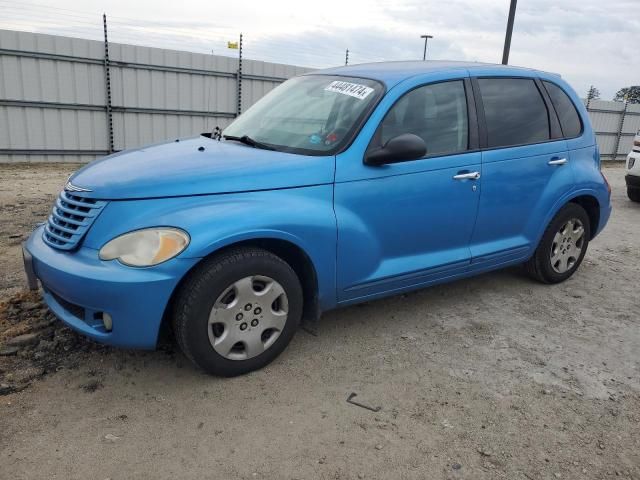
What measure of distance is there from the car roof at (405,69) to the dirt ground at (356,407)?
5.54 feet

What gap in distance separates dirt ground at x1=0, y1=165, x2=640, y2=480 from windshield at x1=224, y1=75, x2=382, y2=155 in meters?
1.29

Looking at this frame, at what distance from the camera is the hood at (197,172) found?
110 inches

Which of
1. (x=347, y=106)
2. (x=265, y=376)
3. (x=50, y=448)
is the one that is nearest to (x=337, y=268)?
(x=265, y=376)

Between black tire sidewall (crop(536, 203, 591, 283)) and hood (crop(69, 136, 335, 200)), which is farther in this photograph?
black tire sidewall (crop(536, 203, 591, 283))

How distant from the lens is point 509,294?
4559 millimetres

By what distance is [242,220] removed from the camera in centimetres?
283

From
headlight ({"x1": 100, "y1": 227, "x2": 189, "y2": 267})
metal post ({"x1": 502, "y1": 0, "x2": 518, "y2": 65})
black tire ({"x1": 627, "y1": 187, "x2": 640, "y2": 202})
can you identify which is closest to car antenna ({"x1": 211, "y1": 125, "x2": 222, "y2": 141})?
headlight ({"x1": 100, "y1": 227, "x2": 189, "y2": 267})

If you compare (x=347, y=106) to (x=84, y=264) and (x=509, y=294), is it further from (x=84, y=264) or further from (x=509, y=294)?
(x=509, y=294)

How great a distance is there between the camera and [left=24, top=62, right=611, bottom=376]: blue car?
2.71 meters

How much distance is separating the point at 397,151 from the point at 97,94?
10.3m

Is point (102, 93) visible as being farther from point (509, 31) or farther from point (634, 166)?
point (634, 166)

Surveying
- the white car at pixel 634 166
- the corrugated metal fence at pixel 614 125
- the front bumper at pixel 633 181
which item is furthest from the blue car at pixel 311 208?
the corrugated metal fence at pixel 614 125

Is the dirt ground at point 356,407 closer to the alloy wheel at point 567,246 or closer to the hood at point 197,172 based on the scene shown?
the alloy wheel at point 567,246

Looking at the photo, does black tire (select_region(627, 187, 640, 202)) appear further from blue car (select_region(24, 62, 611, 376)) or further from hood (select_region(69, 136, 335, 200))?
hood (select_region(69, 136, 335, 200))
